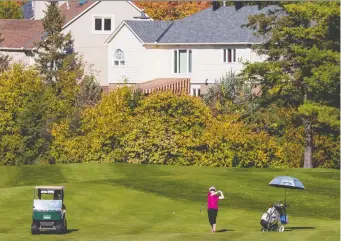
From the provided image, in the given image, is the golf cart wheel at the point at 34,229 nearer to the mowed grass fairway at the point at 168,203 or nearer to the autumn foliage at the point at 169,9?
the mowed grass fairway at the point at 168,203

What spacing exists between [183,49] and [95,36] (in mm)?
10750

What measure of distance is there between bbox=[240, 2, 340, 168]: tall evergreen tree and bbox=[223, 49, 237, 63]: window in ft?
44.6

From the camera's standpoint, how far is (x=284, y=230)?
3569 cm

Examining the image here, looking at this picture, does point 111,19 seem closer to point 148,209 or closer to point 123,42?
point 123,42

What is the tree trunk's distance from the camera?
6378 cm

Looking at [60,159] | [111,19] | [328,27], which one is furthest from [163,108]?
[111,19]

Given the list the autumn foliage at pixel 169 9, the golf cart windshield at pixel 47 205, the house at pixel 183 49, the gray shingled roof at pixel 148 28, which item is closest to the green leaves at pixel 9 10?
the autumn foliage at pixel 169 9

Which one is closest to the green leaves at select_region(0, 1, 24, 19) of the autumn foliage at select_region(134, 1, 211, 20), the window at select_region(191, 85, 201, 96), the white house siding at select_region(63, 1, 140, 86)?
the autumn foliage at select_region(134, 1, 211, 20)

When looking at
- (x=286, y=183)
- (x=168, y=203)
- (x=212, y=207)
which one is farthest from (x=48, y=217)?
(x=168, y=203)

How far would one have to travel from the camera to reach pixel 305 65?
62.7 metres

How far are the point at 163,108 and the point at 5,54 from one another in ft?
85.2

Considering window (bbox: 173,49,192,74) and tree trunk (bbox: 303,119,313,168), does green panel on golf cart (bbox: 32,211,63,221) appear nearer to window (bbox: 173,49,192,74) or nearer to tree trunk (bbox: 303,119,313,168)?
tree trunk (bbox: 303,119,313,168)

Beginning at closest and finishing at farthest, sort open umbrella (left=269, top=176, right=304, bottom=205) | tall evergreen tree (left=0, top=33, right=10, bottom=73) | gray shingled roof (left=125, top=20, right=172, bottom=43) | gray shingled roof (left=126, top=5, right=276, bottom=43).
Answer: open umbrella (left=269, top=176, right=304, bottom=205)
gray shingled roof (left=126, top=5, right=276, bottom=43)
tall evergreen tree (left=0, top=33, right=10, bottom=73)
gray shingled roof (left=125, top=20, right=172, bottom=43)

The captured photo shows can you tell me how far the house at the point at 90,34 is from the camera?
89688 mm
